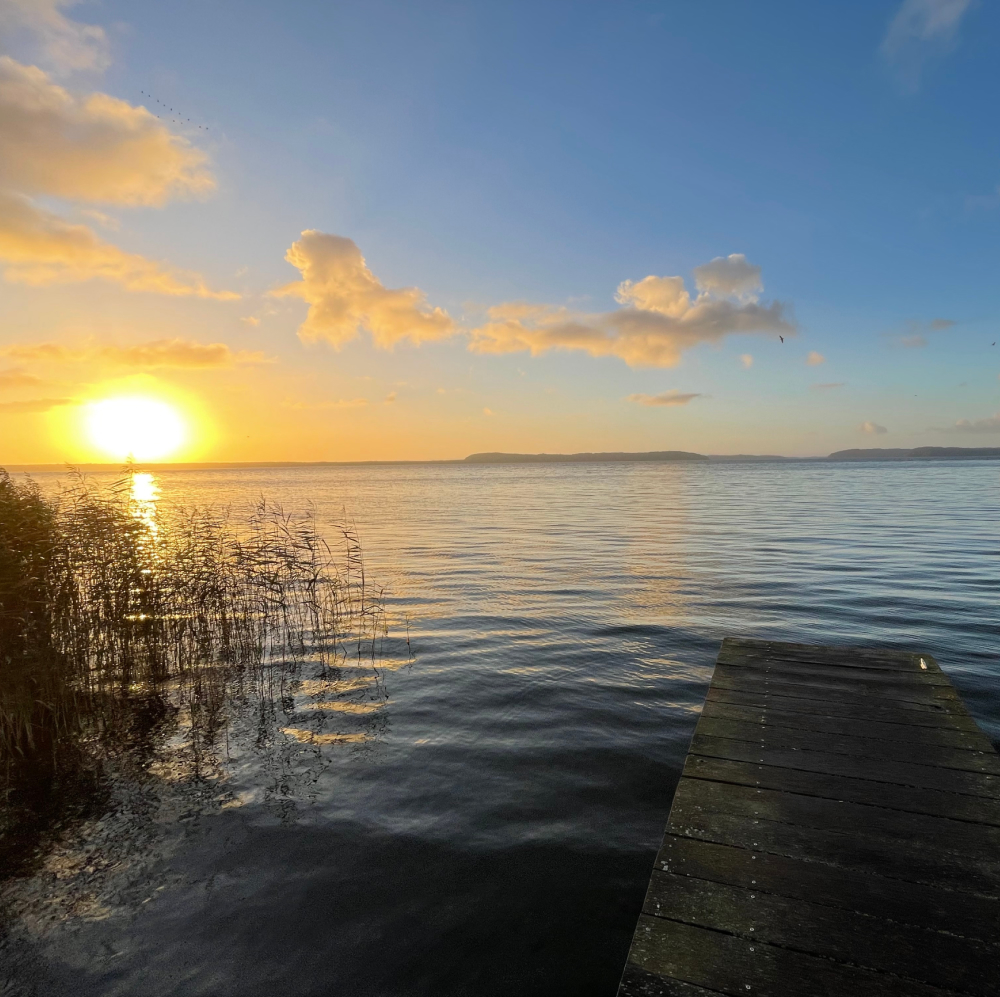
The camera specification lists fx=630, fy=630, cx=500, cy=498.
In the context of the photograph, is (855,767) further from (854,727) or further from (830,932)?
(830,932)

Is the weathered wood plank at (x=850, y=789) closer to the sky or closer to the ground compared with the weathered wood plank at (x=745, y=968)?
closer to the sky

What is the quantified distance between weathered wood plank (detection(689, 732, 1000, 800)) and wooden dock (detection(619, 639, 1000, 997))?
2cm

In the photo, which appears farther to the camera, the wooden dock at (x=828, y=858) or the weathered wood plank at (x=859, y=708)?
the weathered wood plank at (x=859, y=708)

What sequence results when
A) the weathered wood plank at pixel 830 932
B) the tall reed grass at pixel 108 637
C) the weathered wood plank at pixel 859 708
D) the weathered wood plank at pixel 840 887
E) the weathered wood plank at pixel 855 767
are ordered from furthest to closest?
the tall reed grass at pixel 108 637 → the weathered wood plank at pixel 859 708 → the weathered wood plank at pixel 855 767 → the weathered wood plank at pixel 840 887 → the weathered wood plank at pixel 830 932

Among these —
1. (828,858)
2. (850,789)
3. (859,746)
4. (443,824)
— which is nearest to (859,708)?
(859,746)

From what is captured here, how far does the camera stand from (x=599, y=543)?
3181 centimetres

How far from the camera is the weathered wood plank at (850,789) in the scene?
5.41 meters

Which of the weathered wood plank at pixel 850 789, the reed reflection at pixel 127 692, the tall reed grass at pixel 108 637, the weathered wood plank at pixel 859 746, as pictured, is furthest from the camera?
the tall reed grass at pixel 108 637

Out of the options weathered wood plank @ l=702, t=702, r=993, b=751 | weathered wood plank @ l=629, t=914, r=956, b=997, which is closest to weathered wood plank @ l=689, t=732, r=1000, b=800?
weathered wood plank @ l=702, t=702, r=993, b=751

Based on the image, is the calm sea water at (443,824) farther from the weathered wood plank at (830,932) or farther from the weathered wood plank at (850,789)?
the weathered wood plank at (830,932)

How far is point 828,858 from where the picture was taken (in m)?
4.77

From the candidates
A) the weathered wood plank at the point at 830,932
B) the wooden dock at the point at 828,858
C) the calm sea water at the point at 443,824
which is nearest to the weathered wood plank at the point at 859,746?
the wooden dock at the point at 828,858

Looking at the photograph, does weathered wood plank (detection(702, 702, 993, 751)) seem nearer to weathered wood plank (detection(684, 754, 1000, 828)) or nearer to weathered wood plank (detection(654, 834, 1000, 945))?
weathered wood plank (detection(684, 754, 1000, 828))

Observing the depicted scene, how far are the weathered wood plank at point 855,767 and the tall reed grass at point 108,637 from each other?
24.9ft
